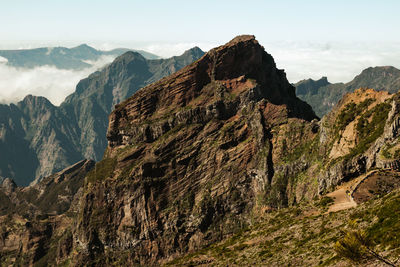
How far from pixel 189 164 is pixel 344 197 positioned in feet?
296

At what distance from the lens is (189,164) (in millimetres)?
167375

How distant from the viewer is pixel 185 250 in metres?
159

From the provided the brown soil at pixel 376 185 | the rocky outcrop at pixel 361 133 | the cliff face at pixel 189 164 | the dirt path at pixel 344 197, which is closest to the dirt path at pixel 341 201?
the dirt path at pixel 344 197

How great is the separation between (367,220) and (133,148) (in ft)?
440

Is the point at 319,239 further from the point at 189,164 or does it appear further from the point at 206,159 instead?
the point at 189,164

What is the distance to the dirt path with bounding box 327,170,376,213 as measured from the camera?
79.2 meters

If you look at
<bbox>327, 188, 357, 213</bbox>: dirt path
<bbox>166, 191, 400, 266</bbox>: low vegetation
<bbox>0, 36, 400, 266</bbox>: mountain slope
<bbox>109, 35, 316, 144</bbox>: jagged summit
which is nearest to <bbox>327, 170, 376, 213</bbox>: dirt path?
<bbox>327, 188, 357, 213</bbox>: dirt path

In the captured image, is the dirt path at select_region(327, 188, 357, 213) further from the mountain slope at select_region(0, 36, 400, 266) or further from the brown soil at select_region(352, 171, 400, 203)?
the mountain slope at select_region(0, 36, 400, 266)

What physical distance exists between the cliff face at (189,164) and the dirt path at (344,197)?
4649 cm

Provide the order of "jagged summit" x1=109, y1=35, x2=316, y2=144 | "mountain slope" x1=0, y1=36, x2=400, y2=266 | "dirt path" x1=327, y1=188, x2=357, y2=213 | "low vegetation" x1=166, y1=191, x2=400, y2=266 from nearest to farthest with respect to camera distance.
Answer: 1. "low vegetation" x1=166, y1=191, x2=400, y2=266
2. "dirt path" x1=327, y1=188, x2=357, y2=213
3. "mountain slope" x1=0, y1=36, x2=400, y2=266
4. "jagged summit" x1=109, y1=35, x2=316, y2=144

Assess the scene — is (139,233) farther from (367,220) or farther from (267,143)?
(367,220)

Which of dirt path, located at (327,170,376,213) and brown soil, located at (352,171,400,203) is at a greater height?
brown soil, located at (352,171,400,203)

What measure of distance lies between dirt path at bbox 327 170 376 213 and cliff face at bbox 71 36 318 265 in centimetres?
4649

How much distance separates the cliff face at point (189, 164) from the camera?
520 feet
